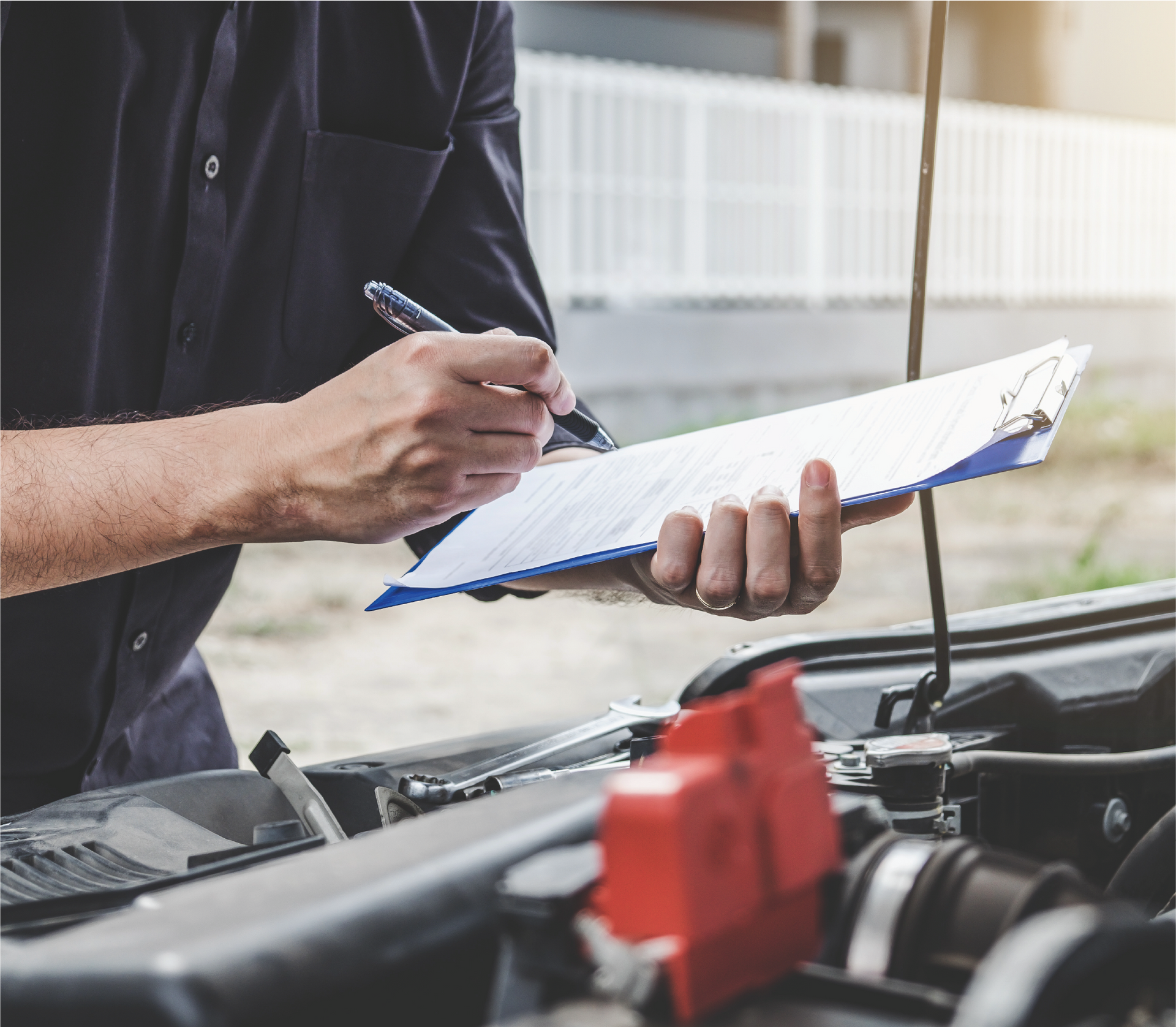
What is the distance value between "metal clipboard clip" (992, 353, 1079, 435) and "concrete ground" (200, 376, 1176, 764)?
265 cm

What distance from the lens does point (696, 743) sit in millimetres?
371

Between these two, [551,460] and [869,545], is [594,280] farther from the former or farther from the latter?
[551,460]

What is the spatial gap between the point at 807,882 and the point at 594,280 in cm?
667

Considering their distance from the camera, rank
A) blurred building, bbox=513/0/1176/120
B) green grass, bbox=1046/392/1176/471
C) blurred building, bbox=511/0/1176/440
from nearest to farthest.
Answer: blurred building, bbox=511/0/1176/440
green grass, bbox=1046/392/1176/471
blurred building, bbox=513/0/1176/120

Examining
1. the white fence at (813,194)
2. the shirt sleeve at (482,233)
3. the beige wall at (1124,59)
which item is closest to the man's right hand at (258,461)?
the shirt sleeve at (482,233)

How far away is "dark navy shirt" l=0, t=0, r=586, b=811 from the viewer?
3.02ft

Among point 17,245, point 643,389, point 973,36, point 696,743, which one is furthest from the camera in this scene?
point 973,36

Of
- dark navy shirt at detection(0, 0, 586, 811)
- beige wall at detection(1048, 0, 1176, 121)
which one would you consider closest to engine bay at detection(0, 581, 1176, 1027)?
dark navy shirt at detection(0, 0, 586, 811)

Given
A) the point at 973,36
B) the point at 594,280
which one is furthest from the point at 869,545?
the point at 973,36

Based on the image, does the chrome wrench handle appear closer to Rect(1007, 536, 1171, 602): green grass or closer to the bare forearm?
the bare forearm

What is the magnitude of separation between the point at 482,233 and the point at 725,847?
92cm

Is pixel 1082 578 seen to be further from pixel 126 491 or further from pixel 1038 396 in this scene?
pixel 126 491

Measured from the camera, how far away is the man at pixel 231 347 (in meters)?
0.73

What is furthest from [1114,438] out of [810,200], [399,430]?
[399,430]
